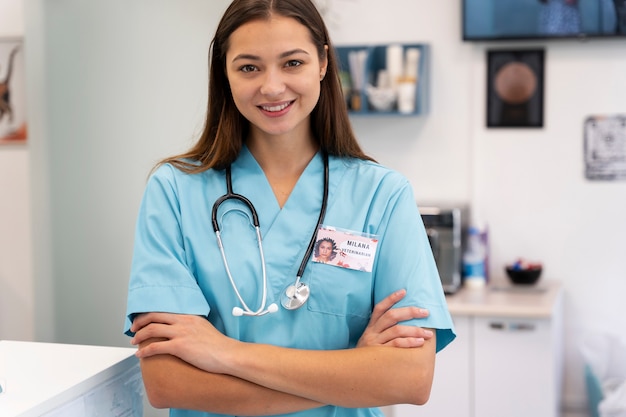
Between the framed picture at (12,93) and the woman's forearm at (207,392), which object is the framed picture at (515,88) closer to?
the framed picture at (12,93)

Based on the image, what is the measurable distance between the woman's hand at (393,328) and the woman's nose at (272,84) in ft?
1.34

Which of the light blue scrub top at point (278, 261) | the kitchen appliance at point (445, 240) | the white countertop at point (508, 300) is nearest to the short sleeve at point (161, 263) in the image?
the light blue scrub top at point (278, 261)

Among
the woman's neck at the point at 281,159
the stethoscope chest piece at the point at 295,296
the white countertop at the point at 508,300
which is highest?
the woman's neck at the point at 281,159

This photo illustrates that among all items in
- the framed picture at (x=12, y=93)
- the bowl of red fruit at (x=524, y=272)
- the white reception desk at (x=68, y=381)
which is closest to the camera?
the white reception desk at (x=68, y=381)

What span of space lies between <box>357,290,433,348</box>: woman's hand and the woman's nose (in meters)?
0.41

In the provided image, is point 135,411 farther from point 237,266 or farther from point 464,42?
point 464,42

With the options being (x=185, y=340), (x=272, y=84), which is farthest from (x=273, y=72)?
(x=185, y=340)

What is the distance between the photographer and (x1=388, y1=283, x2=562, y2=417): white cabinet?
2.85 m

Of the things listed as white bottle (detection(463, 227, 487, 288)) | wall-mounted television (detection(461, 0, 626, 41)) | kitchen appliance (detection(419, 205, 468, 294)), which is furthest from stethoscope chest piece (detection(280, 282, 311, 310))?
wall-mounted television (detection(461, 0, 626, 41))

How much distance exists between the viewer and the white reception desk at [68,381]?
4.14 ft

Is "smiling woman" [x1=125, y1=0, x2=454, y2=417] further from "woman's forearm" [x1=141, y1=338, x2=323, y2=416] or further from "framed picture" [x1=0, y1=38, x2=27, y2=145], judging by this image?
"framed picture" [x1=0, y1=38, x2=27, y2=145]

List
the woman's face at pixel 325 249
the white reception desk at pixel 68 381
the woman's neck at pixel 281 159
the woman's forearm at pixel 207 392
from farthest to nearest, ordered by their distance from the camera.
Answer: the woman's neck at pixel 281 159 < the woman's face at pixel 325 249 < the woman's forearm at pixel 207 392 < the white reception desk at pixel 68 381

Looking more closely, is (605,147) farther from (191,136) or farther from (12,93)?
(12,93)

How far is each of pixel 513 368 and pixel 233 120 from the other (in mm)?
1731
